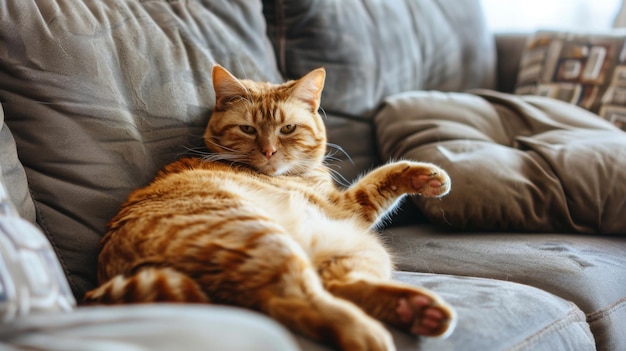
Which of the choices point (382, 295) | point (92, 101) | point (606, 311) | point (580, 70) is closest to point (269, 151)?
point (92, 101)

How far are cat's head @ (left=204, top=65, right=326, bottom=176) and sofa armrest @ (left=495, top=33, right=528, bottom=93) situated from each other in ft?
4.16

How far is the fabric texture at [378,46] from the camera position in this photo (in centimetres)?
216

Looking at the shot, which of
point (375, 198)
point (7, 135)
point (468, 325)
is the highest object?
point (7, 135)

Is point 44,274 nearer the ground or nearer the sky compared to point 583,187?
nearer the sky

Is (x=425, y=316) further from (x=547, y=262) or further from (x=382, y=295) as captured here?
(x=547, y=262)

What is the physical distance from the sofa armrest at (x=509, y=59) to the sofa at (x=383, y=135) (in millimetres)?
15

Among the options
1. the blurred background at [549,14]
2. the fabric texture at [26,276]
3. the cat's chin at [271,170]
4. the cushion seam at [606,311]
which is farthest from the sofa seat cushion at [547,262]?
the blurred background at [549,14]

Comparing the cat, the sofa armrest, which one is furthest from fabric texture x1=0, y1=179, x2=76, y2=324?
the sofa armrest

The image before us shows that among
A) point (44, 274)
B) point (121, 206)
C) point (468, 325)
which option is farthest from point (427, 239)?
point (44, 274)

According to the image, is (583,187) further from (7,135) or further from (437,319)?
(7,135)

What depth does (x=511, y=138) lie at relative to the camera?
7.20 ft

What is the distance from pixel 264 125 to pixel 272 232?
2.23ft

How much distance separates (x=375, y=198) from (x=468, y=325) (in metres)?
0.64

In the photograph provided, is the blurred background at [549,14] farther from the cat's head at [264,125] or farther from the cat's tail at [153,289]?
the cat's tail at [153,289]
